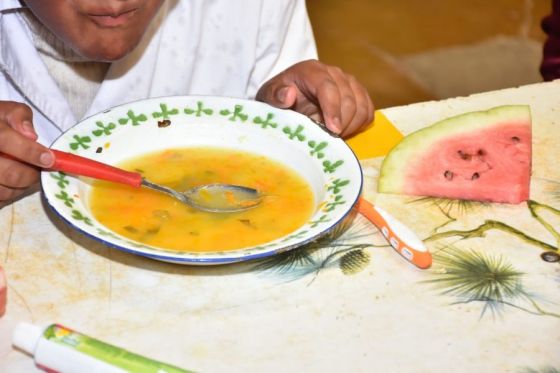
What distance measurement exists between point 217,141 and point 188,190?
0.12 meters

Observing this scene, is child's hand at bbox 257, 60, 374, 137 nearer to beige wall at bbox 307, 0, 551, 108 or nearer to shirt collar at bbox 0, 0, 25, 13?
shirt collar at bbox 0, 0, 25, 13

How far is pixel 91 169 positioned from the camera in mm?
983

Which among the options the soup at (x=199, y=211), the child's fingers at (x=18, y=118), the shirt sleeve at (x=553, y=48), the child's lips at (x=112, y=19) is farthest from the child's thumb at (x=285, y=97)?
the shirt sleeve at (x=553, y=48)

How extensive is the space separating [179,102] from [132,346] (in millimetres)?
406

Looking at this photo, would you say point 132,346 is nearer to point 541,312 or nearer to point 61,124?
point 541,312

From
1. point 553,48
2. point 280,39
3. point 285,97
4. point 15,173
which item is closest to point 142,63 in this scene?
point 280,39

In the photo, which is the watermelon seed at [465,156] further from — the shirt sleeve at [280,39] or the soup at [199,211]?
the shirt sleeve at [280,39]

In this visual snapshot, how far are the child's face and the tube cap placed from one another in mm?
455

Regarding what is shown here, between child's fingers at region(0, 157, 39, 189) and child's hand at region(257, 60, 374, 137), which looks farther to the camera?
child's hand at region(257, 60, 374, 137)

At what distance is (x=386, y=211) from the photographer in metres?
1.06

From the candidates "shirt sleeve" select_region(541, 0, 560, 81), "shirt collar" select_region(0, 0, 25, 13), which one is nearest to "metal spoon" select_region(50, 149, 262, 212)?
"shirt collar" select_region(0, 0, 25, 13)

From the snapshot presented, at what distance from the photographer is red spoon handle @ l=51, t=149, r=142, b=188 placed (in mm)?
974

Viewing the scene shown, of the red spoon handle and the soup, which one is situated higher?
the red spoon handle

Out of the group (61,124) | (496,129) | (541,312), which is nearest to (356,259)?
(541,312)
